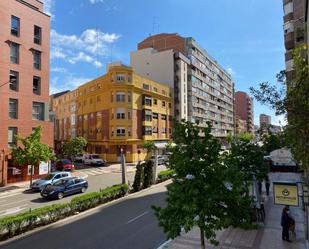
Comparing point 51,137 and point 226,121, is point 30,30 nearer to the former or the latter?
point 51,137

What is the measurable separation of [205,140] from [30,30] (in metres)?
31.3

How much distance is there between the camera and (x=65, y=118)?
78062 millimetres

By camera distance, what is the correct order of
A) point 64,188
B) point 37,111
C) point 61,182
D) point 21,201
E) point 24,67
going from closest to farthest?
point 21,201, point 64,188, point 61,182, point 24,67, point 37,111

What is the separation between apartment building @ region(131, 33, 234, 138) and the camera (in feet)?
229

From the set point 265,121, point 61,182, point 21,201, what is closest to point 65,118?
point 265,121

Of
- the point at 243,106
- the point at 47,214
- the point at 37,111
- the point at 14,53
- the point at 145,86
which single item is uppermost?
the point at 243,106

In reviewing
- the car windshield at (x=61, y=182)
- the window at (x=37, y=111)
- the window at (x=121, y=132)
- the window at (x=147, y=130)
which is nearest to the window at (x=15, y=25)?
the window at (x=37, y=111)

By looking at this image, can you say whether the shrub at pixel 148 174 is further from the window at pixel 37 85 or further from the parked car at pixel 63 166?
the parked car at pixel 63 166

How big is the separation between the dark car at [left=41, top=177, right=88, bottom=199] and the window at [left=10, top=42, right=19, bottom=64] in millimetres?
15459

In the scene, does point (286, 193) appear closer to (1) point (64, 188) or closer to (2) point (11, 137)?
(1) point (64, 188)

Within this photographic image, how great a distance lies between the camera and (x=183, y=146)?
35.1ft

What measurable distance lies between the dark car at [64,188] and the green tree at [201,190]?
15.8 metres

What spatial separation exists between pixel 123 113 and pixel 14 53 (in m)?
23.8

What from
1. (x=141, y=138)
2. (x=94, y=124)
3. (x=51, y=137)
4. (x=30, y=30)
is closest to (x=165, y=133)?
(x=141, y=138)
